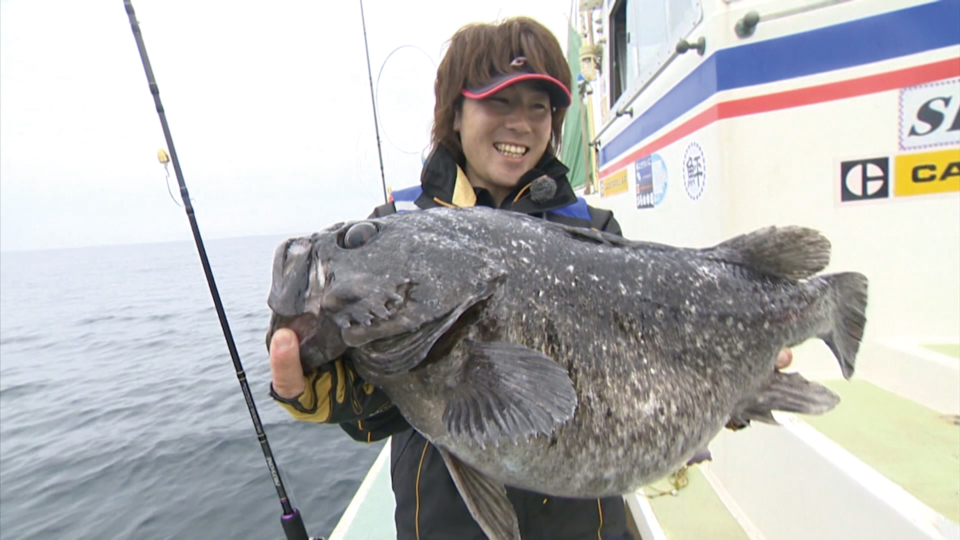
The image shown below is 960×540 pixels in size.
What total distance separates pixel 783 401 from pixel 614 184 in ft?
18.1

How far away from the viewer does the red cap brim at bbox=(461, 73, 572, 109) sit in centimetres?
202

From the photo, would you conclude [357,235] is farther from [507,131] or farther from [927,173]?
[927,173]

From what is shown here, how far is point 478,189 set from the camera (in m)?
2.31

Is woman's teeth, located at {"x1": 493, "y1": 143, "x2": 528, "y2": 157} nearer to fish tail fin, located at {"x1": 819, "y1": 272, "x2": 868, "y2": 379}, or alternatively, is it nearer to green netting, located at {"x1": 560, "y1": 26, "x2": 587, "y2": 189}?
fish tail fin, located at {"x1": 819, "y1": 272, "x2": 868, "y2": 379}

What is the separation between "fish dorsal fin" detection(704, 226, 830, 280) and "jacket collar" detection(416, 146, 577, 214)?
2.18ft

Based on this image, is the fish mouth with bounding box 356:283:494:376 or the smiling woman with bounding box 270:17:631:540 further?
the smiling woman with bounding box 270:17:631:540

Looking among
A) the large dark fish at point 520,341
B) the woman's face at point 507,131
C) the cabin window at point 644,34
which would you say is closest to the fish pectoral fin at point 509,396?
the large dark fish at point 520,341

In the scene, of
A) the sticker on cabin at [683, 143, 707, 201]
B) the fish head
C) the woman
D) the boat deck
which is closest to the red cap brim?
the woman

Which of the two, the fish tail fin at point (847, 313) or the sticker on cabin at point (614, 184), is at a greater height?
the sticker on cabin at point (614, 184)

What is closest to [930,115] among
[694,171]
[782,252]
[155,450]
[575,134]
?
[694,171]

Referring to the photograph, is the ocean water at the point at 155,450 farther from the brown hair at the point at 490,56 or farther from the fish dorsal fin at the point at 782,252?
the fish dorsal fin at the point at 782,252

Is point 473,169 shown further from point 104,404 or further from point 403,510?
point 104,404

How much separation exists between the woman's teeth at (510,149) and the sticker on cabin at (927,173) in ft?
8.27

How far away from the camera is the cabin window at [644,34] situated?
12.7 feet
